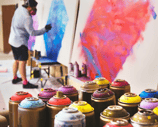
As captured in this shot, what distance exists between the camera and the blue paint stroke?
14.2ft

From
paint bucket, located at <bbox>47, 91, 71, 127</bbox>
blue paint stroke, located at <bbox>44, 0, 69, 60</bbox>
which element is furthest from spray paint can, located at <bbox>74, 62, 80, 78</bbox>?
paint bucket, located at <bbox>47, 91, 71, 127</bbox>

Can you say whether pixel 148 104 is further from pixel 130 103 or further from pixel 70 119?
pixel 70 119

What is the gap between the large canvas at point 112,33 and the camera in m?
2.14

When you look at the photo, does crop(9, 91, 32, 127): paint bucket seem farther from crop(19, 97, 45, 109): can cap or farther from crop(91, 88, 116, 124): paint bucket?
crop(91, 88, 116, 124): paint bucket

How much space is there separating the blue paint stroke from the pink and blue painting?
1020mm

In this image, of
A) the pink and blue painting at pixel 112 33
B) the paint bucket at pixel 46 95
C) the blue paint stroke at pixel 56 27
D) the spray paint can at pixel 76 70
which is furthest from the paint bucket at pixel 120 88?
the blue paint stroke at pixel 56 27

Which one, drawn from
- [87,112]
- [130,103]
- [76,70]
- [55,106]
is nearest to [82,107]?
[87,112]

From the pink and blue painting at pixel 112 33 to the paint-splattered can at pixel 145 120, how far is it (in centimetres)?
127

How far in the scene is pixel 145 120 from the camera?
2.90 ft

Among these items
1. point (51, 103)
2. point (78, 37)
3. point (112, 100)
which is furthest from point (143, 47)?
point (78, 37)

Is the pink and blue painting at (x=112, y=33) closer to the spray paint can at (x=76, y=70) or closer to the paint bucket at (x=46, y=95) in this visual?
the spray paint can at (x=76, y=70)

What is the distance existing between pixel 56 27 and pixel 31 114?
145 inches

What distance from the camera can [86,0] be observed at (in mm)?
3266

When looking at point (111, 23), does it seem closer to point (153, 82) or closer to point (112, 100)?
point (153, 82)
